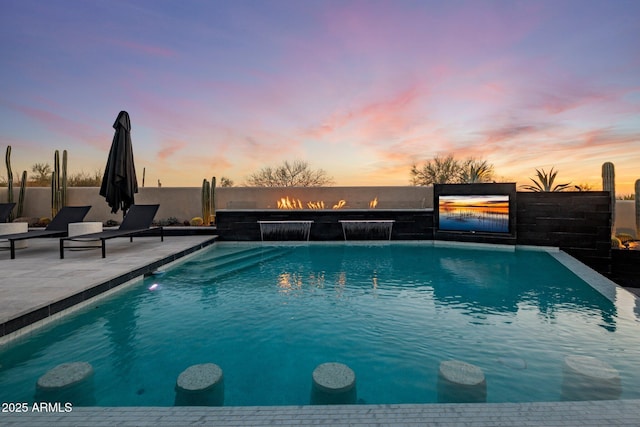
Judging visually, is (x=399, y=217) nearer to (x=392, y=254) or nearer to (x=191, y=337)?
(x=392, y=254)

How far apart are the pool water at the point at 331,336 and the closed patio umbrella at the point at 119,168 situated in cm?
426

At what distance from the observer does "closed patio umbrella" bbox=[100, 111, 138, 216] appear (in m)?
9.35

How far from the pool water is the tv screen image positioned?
14.3 ft

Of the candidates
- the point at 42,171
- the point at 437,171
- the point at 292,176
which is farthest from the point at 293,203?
the point at 42,171

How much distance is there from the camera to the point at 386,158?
19750 mm

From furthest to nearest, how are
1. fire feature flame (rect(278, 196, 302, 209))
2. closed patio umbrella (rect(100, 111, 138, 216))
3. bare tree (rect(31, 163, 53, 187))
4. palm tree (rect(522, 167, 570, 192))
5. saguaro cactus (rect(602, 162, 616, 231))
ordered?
1. bare tree (rect(31, 163, 53, 187))
2. fire feature flame (rect(278, 196, 302, 209))
3. palm tree (rect(522, 167, 570, 192))
4. saguaro cactus (rect(602, 162, 616, 231))
5. closed patio umbrella (rect(100, 111, 138, 216))

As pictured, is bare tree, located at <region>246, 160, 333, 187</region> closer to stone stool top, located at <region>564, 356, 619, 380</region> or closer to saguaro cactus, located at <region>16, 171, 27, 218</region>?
saguaro cactus, located at <region>16, 171, 27, 218</region>

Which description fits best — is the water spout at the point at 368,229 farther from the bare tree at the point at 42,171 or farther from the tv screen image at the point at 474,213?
the bare tree at the point at 42,171

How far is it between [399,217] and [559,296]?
747 centimetres

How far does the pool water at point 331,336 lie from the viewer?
2678 mm

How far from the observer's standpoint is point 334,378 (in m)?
2.58

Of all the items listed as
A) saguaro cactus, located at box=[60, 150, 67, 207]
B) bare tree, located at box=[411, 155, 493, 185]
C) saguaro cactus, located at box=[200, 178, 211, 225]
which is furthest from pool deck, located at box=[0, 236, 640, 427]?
bare tree, located at box=[411, 155, 493, 185]

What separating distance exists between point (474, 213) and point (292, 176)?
19123 millimetres

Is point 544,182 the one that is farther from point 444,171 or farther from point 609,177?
point 444,171
